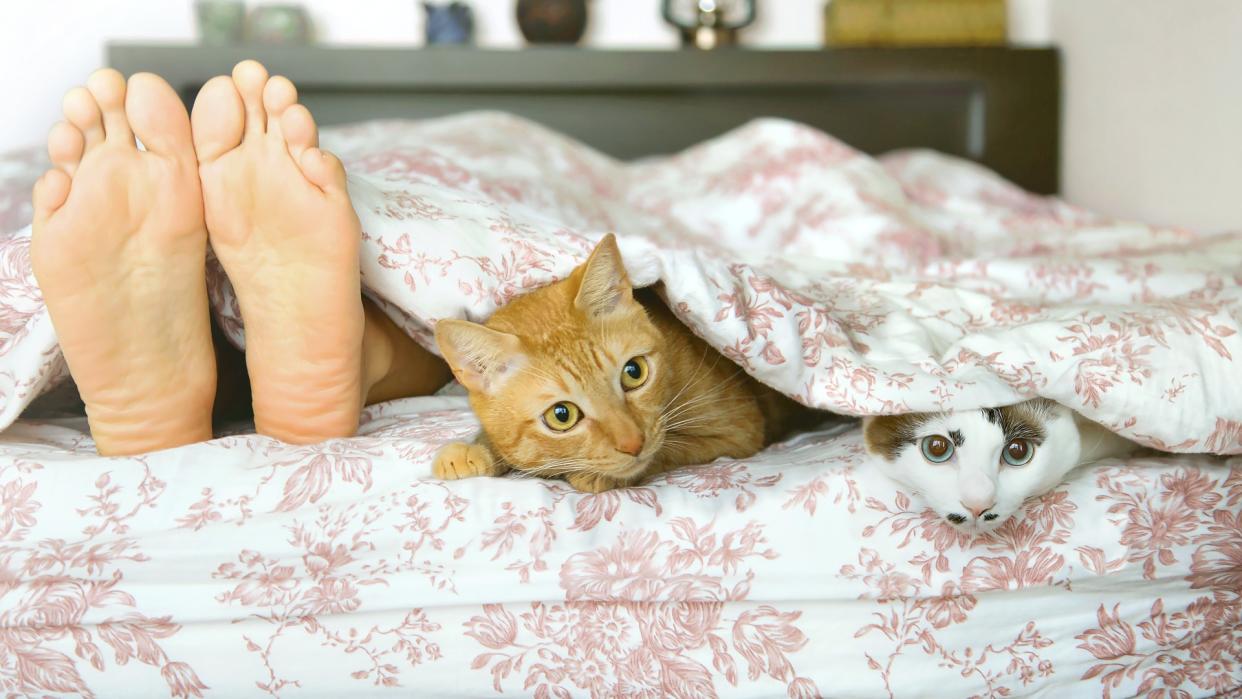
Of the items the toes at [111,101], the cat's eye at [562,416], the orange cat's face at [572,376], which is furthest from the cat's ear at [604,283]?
the toes at [111,101]

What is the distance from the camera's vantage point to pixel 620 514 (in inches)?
36.8

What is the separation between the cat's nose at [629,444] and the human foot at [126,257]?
0.51 meters

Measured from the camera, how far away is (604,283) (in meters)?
1.06

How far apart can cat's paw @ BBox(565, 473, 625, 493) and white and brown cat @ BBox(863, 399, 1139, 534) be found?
289 mm

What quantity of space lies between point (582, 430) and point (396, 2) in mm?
1886

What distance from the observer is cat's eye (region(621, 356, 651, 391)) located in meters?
1.08

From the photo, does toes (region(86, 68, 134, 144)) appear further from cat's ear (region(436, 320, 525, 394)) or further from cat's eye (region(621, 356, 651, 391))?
cat's eye (region(621, 356, 651, 391))

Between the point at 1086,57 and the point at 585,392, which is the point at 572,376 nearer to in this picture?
the point at 585,392

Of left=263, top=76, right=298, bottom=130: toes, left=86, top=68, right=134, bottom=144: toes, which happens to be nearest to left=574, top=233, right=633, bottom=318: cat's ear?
left=263, top=76, right=298, bottom=130: toes

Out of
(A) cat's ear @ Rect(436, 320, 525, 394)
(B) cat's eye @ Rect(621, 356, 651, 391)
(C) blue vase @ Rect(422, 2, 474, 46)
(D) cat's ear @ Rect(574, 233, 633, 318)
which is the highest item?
(C) blue vase @ Rect(422, 2, 474, 46)

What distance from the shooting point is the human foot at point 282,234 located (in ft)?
3.18

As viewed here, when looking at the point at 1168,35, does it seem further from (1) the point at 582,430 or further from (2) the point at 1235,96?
(1) the point at 582,430

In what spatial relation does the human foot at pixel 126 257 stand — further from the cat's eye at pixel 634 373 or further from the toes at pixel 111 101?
the cat's eye at pixel 634 373

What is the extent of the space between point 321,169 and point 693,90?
1628 millimetres
